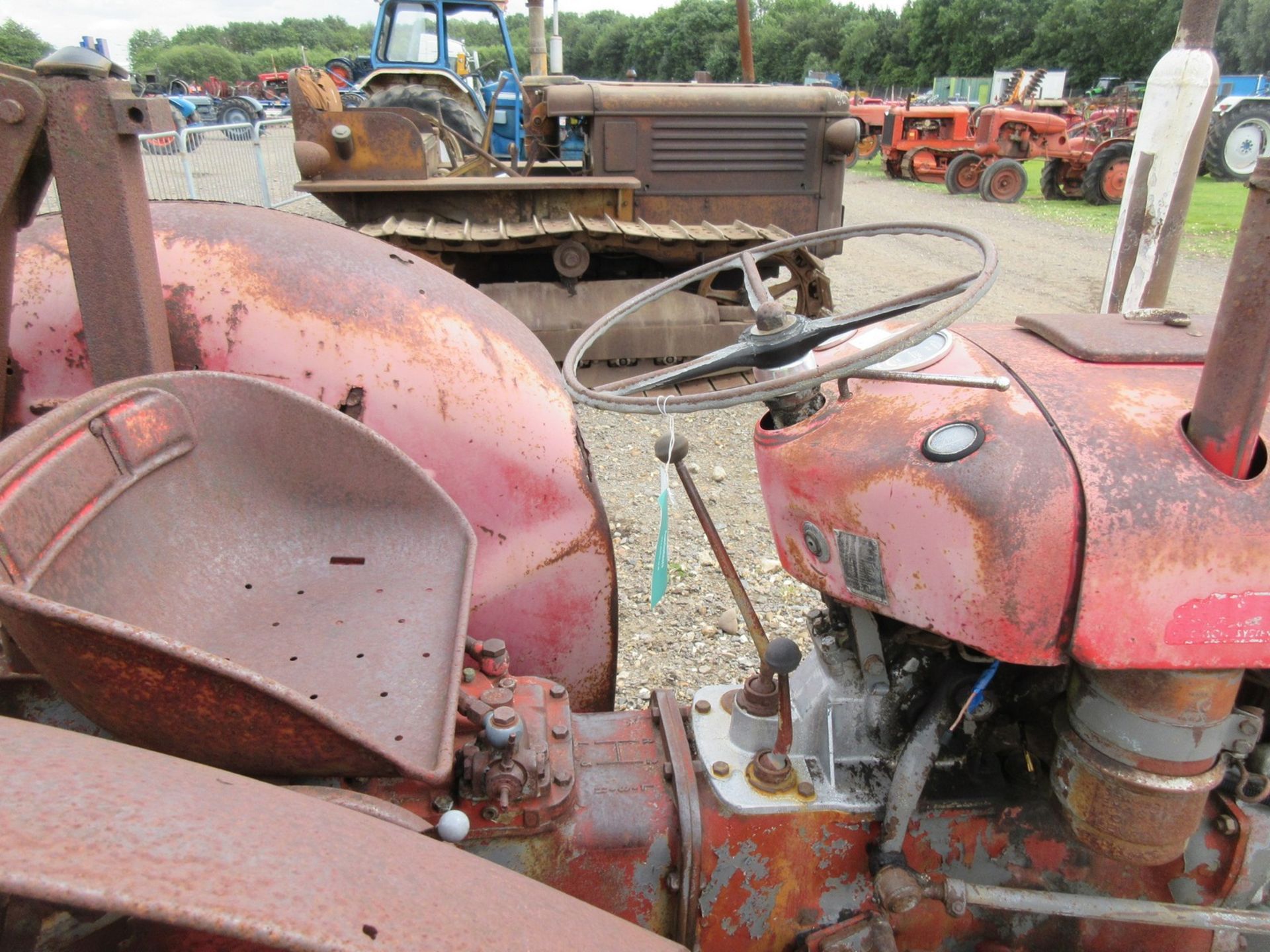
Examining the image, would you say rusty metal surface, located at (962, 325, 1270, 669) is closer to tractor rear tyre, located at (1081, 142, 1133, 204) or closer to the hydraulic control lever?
the hydraulic control lever

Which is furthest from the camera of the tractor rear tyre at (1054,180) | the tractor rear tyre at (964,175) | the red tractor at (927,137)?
the red tractor at (927,137)

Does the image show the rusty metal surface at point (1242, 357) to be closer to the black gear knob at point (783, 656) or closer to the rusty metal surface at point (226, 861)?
the black gear knob at point (783, 656)

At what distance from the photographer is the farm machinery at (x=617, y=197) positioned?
4711 millimetres

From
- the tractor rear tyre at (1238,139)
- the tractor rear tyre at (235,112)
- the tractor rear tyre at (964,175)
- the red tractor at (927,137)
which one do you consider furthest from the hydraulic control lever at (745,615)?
the tractor rear tyre at (235,112)

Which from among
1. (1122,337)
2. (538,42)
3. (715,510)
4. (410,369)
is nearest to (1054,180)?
(538,42)

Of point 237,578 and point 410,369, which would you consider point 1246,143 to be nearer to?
point 410,369

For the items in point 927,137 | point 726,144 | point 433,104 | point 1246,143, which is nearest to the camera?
point 726,144

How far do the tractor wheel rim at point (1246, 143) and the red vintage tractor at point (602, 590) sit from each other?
14.6 metres

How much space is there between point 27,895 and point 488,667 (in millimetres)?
834

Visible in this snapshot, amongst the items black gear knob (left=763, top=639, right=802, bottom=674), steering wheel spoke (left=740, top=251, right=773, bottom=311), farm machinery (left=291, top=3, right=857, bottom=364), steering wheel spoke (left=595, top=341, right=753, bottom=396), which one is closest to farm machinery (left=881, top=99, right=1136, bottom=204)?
farm machinery (left=291, top=3, right=857, bottom=364)

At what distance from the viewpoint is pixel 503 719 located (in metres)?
1.25

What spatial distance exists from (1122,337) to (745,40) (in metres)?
5.73

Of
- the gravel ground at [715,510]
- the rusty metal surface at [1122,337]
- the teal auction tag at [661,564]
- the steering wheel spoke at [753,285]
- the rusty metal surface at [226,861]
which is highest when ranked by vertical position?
the steering wheel spoke at [753,285]

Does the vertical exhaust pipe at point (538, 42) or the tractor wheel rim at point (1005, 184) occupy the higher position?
the vertical exhaust pipe at point (538, 42)
